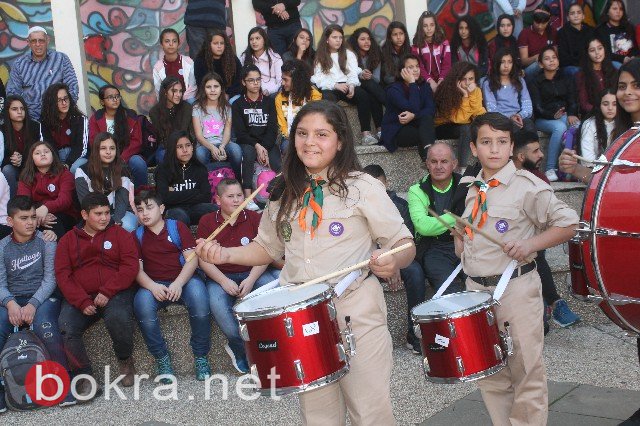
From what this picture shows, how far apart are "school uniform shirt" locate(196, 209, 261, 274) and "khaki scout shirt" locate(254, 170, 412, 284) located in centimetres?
286

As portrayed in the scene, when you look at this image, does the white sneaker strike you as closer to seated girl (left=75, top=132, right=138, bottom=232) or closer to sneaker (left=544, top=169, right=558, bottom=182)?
seated girl (left=75, top=132, right=138, bottom=232)

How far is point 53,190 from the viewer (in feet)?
24.9

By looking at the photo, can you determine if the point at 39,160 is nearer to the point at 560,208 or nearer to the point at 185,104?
the point at 185,104

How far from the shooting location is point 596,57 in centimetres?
→ 992

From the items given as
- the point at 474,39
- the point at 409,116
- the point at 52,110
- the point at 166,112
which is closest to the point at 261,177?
the point at 166,112

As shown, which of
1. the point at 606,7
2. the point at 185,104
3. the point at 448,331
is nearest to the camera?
the point at 448,331

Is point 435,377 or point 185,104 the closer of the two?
point 435,377

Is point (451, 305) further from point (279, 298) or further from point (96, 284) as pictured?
point (96, 284)

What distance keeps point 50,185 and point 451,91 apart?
412 centimetres

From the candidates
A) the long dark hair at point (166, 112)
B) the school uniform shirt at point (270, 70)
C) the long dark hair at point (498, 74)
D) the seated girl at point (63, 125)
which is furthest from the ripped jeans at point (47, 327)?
the long dark hair at point (498, 74)

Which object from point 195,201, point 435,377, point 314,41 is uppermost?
point 314,41

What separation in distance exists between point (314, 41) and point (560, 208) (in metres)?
7.53

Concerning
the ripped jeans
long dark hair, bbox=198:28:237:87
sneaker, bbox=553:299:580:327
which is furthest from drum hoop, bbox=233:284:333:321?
long dark hair, bbox=198:28:237:87

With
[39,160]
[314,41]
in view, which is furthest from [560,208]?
[314,41]
